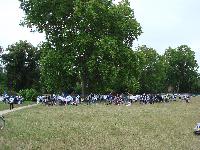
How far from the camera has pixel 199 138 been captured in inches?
1002

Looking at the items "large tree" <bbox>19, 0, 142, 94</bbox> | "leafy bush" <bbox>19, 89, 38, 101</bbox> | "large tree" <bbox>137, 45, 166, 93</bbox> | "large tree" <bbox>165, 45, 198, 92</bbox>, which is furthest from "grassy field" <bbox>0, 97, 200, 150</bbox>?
"large tree" <bbox>165, 45, 198, 92</bbox>

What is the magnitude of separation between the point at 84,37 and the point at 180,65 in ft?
333

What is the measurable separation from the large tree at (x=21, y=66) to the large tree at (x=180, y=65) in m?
72.1

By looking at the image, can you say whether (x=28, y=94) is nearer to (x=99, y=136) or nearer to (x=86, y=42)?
(x=86, y=42)

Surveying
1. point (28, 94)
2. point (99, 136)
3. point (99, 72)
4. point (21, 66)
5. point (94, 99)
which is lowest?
point (99, 136)

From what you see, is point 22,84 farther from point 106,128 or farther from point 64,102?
point 106,128

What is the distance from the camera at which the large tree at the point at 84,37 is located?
64.1 m

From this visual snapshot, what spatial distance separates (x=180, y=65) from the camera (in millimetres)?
162375

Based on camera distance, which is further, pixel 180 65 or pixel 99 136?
pixel 180 65

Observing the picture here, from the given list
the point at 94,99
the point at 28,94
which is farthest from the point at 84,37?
the point at 28,94

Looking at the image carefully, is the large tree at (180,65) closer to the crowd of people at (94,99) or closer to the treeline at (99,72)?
the treeline at (99,72)

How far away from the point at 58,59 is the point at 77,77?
4.52 m

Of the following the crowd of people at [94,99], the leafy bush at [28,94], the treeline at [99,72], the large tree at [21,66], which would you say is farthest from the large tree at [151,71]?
the leafy bush at [28,94]

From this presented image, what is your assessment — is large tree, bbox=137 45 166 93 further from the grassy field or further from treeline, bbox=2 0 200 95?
the grassy field
